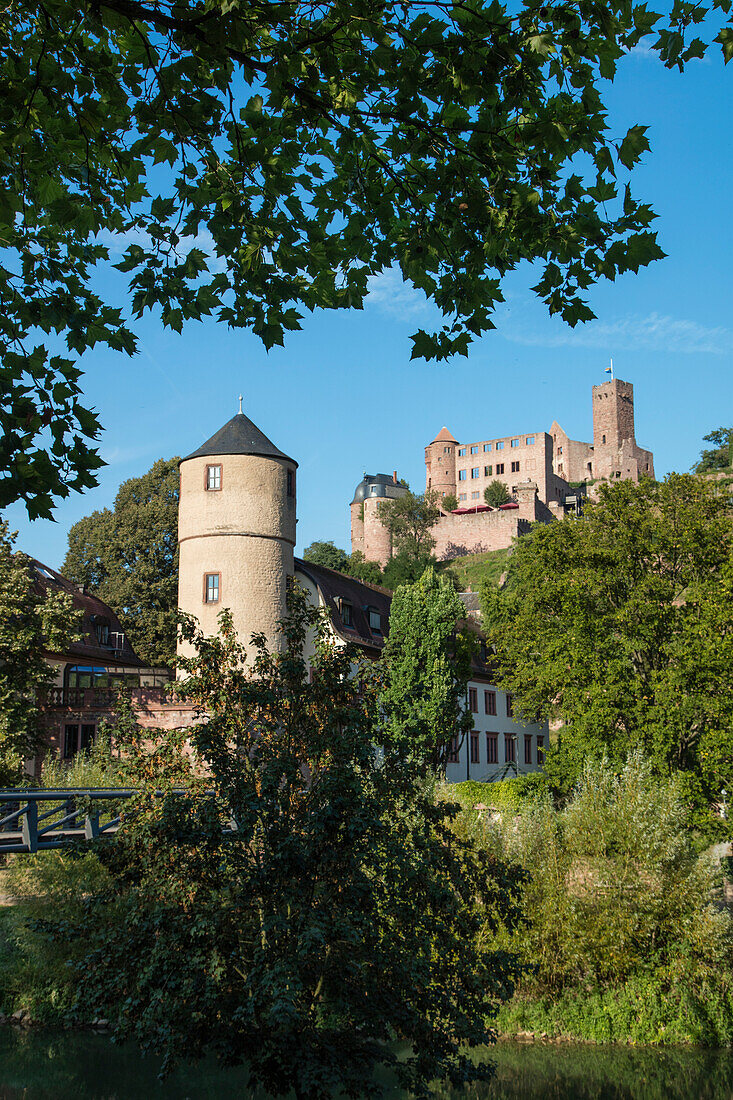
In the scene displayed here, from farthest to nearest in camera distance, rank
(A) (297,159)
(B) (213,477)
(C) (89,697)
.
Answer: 1. (B) (213,477)
2. (C) (89,697)
3. (A) (297,159)

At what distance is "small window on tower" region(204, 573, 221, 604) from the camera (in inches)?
1335

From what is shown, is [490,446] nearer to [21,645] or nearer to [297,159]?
Result: [21,645]

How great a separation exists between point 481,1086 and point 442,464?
96.0m

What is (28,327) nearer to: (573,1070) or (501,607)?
(573,1070)

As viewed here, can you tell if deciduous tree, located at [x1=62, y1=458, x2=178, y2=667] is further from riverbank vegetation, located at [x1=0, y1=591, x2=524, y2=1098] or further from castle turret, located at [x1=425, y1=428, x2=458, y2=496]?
castle turret, located at [x1=425, y1=428, x2=458, y2=496]

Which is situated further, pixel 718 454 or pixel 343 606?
pixel 718 454

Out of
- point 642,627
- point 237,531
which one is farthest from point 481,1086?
point 237,531

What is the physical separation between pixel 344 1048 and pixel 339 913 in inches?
61.6

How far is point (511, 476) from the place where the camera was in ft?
354

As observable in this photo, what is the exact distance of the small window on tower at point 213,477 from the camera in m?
34.7

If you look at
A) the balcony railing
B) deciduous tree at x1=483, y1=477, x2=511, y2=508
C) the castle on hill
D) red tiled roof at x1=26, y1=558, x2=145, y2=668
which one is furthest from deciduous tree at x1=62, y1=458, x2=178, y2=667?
deciduous tree at x1=483, y1=477, x2=511, y2=508

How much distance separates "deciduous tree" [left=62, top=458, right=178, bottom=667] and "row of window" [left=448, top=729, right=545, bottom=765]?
12308 mm

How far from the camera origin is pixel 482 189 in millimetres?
7129

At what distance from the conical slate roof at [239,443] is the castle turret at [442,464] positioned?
76552 millimetres
